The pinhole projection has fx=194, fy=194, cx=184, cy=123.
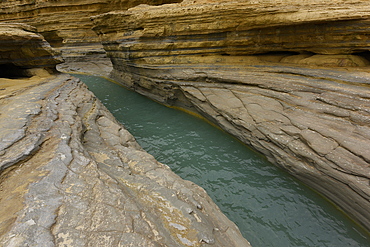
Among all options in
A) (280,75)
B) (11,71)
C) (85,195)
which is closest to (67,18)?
(11,71)

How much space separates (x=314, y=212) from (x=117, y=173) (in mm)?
3807

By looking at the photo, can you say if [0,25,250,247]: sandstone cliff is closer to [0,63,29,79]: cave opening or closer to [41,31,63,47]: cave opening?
[0,63,29,79]: cave opening

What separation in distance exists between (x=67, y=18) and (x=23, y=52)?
36.4ft

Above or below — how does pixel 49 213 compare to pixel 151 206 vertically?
above

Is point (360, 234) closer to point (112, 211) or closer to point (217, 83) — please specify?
point (112, 211)

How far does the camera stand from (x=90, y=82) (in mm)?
13617

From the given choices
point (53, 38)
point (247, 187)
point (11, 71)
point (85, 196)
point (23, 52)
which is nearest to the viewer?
point (85, 196)

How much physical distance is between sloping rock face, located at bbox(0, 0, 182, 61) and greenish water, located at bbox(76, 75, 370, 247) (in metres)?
14.0

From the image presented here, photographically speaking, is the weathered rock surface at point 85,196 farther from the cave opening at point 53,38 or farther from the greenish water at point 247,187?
the cave opening at point 53,38

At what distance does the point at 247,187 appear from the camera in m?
4.39

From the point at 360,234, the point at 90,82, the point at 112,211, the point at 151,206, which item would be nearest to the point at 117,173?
the point at 151,206

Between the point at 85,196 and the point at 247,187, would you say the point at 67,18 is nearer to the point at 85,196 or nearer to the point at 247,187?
the point at 85,196

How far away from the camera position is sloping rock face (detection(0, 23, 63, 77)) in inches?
311

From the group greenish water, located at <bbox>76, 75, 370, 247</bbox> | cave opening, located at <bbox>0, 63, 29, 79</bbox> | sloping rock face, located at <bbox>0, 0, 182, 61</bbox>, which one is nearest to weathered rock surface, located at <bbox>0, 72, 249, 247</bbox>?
greenish water, located at <bbox>76, 75, 370, 247</bbox>
